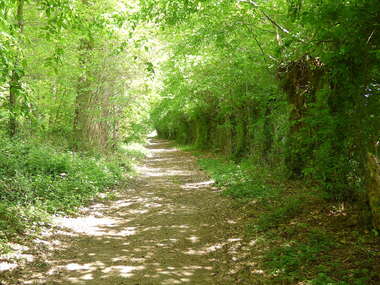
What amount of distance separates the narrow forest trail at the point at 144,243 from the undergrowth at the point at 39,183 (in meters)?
0.59

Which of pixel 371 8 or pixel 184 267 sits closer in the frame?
pixel 371 8

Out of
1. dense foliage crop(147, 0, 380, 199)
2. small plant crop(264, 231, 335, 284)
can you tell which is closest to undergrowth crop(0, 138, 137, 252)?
small plant crop(264, 231, 335, 284)

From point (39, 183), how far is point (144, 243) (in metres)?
4.04

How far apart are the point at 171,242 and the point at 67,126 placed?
33.5 feet

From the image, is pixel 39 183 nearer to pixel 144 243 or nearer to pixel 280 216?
pixel 144 243

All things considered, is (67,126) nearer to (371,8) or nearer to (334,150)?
(334,150)

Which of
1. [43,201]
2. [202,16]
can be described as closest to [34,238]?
[43,201]

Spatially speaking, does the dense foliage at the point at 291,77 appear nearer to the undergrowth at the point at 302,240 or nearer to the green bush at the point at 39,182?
the undergrowth at the point at 302,240

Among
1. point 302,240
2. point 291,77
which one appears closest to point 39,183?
point 302,240

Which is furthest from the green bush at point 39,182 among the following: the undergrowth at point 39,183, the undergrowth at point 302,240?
the undergrowth at point 302,240

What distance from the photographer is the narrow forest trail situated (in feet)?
17.3

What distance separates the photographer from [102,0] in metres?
13.4

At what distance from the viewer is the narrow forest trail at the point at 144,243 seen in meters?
5.27

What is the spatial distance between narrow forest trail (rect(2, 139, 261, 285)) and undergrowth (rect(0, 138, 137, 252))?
1.94 ft
